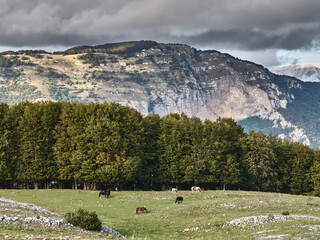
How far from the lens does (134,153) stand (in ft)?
320

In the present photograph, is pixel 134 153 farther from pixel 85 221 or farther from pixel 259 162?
pixel 85 221

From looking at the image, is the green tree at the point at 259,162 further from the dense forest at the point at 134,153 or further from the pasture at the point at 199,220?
the pasture at the point at 199,220

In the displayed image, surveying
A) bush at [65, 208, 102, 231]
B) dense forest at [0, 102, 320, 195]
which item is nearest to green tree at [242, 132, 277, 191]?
dense forest at [0, 102, 320, 195]

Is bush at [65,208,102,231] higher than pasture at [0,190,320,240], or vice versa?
bush at [65,208,102,231]

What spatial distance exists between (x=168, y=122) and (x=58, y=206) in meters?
57.5

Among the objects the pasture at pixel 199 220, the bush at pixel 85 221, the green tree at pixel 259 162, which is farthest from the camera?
the green tree at pixel 259 162

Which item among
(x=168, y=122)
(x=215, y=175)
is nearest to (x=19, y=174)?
(x=168, y=122)

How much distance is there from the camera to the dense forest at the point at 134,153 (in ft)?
297

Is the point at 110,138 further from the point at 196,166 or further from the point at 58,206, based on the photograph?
the point at 58,206

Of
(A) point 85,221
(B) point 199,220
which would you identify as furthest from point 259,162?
(A) point 85,221

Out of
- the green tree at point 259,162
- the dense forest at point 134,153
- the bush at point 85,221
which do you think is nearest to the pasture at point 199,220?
the bush at point 85,221

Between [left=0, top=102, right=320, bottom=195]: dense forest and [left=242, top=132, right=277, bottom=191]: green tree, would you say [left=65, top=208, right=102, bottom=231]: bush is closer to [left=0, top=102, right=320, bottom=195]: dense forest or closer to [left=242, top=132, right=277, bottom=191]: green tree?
[left=0, top=102, right=320, bottom=195]: dense forest

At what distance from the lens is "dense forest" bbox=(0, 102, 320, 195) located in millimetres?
90625

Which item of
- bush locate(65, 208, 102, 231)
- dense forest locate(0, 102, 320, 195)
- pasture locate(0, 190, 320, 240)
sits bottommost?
pasture locate(0, 190, 320, 240)
